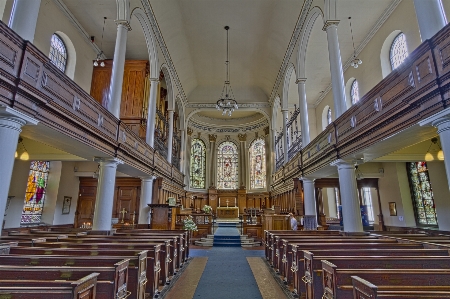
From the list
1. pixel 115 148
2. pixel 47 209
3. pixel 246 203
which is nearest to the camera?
pixel 115 148

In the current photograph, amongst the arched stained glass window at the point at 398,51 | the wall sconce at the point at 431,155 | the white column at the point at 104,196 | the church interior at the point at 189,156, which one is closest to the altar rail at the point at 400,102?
the church interior at the point at 189,156

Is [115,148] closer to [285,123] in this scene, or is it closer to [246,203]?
[285,123]

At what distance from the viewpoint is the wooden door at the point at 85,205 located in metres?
11.9

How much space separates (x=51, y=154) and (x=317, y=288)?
875cm

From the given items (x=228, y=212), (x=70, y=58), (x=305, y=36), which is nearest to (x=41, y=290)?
(x=70, y=58)

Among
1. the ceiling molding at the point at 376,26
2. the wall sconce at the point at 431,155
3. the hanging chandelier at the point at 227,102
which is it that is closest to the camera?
the wall sconce at the point at 431,155

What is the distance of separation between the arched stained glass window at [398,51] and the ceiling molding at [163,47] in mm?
9953

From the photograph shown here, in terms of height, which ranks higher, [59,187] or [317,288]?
[59,187]

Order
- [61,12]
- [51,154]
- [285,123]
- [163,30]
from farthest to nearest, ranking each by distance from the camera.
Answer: [285,123] → [163,30] → [61,12] → [51,154]

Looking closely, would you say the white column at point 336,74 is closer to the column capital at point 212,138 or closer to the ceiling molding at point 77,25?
the ceiling molding at point 77,25

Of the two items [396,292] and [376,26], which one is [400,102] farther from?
[376,26]

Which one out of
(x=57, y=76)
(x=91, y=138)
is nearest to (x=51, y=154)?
(x=91, y=138)

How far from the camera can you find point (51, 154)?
28.0 ft

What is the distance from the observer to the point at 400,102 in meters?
4.68
